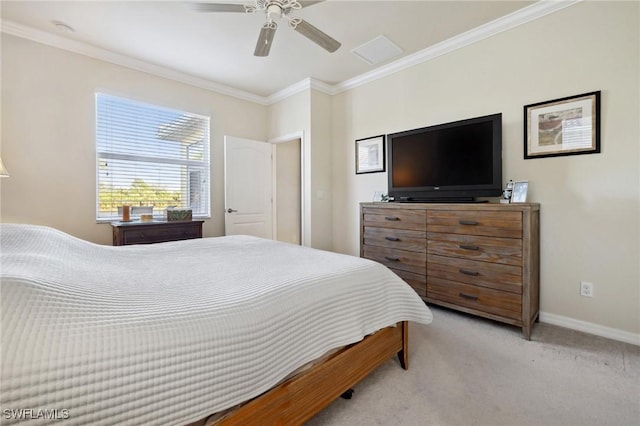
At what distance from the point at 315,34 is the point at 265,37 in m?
0.38

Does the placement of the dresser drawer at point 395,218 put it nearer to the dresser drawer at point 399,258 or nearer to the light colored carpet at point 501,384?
the dresser drawer at point 399,258

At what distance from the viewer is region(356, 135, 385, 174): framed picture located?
142 inches

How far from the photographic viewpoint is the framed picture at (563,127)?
7.12ft

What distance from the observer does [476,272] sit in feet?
7.74

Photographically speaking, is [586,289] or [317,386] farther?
[586,289]

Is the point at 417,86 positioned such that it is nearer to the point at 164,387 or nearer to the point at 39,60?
the point at 164,387

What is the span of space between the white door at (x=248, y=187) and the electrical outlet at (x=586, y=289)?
373 centimetres

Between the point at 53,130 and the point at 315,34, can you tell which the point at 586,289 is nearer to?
the point at 315,34

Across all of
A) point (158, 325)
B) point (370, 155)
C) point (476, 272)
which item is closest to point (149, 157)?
point (370, 155)

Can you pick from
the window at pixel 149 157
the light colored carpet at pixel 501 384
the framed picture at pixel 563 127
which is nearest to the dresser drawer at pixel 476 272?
the light colored carpet at pixel 501 384

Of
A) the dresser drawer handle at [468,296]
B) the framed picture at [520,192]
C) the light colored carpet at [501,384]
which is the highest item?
the framed picture at [520,192]

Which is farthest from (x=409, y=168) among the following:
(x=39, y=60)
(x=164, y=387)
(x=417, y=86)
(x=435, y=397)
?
(x=39, y=60)

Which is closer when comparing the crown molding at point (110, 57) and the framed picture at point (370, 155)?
the crown molding at point (110, 57)

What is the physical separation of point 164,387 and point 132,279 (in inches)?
26.7
